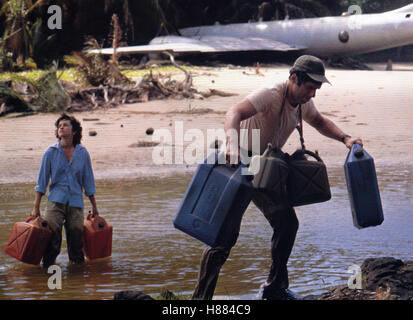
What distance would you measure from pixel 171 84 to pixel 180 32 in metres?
11.8

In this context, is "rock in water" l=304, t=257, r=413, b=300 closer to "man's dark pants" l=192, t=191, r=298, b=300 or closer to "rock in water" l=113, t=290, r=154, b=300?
"man's dark pants" l=192, t=191, r=298, b=300

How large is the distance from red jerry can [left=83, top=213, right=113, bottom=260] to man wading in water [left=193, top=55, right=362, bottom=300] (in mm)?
A: 1656

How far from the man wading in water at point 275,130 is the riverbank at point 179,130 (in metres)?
5.93

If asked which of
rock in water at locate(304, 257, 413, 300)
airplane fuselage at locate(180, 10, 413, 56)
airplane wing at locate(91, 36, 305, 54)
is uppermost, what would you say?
airplane fuselage at locate(180, 10, 413, 56)

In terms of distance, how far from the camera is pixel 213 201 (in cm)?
477

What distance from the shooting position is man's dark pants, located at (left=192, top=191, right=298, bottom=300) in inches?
192

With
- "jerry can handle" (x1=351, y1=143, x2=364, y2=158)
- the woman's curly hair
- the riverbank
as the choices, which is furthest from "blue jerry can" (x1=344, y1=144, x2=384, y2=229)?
the riverbank

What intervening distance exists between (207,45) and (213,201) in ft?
67.5

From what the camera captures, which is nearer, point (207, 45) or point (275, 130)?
point (275, 130)

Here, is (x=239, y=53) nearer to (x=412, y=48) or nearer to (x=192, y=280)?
(x=412, y=48)

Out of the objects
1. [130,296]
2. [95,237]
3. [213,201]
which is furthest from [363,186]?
[95,237]

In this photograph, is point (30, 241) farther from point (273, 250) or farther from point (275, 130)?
point (275, 130)

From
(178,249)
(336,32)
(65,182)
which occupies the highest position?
(336,32)

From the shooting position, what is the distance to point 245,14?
103 feet
